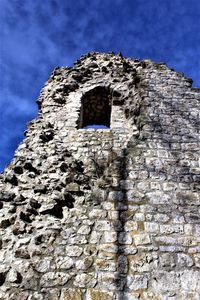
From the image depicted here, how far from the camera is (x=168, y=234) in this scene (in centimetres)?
389

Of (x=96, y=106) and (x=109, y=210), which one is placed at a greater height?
(x=96, y=106)

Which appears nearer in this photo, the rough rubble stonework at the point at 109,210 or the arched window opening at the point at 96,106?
the rough rubble stonework at the point at 109,210

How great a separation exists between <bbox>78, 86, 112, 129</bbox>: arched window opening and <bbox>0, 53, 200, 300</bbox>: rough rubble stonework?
1485 millimetres

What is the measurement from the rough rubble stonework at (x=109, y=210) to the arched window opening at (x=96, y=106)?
4.87 feet

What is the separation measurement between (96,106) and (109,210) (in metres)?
4.30

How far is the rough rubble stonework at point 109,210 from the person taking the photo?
347 cm

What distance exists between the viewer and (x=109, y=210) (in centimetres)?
410

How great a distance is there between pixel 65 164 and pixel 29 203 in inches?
34.9

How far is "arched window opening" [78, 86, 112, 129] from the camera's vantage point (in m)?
7.90

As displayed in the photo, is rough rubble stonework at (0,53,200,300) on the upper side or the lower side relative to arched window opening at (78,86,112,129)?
lower

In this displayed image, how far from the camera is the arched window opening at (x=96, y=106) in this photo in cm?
790

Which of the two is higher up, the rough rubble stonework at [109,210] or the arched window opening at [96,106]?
the arched window opening at [96,106]

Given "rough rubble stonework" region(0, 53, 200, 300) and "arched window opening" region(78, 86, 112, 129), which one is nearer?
"rough rubble stonework" region(0, 53, 200, 300)

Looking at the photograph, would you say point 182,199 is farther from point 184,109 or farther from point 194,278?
point 184,109
